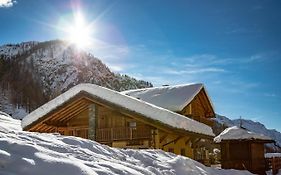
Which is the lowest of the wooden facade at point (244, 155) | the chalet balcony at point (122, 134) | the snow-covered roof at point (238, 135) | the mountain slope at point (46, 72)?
the wooden facade at point (244, 155)

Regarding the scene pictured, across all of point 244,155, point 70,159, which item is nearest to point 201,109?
point 244,155

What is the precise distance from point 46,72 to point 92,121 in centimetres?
11697

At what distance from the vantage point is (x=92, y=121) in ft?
64.1

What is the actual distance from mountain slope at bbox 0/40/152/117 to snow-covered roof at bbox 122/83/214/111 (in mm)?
72289

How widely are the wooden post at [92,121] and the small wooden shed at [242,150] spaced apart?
1033 centimetres

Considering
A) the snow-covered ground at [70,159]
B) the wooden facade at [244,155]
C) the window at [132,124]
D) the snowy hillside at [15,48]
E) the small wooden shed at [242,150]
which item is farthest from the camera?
the snowy hillside at [15,48]

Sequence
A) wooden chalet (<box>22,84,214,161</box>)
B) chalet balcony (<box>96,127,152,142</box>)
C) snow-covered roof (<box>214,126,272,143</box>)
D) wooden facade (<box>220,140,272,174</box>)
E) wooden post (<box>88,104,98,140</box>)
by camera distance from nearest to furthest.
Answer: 1. wooden chalet (<box>22,84,214,161</box>)
2. chalet balcony (<box>96,127,152,142</box>)
3. wooden post (<box>88,104,98,140</box>)
4. snow-covered roof (<box>214,126,272,143</box>)
5. wooden facade (<box>220,140,272,174</box>)

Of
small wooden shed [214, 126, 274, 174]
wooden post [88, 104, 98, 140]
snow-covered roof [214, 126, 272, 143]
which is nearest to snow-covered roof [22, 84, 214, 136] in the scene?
wooden post [88, 104, 98, 140]

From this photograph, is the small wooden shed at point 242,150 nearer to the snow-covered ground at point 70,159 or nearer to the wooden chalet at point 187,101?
the wooden chalet at point 187,101

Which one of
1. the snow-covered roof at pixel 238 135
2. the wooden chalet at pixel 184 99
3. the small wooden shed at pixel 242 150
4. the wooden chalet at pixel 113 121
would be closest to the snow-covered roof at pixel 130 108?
the wooden chalet at pixel 113 121

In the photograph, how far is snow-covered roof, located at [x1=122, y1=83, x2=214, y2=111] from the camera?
75.6 feet

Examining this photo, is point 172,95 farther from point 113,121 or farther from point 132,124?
point 113,121

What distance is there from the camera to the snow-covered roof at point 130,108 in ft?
53.3

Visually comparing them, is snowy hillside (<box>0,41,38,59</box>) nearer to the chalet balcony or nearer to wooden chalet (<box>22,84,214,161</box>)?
wooden chalet (<box>22,84,214,161</box>)
